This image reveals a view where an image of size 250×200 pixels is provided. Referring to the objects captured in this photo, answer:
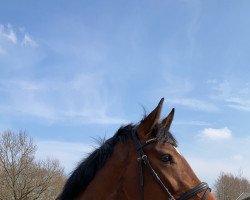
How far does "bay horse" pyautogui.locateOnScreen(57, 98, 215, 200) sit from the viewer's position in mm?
3777

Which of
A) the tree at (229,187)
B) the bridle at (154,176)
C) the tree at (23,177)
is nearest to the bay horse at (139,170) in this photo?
the bridle at (154,176)

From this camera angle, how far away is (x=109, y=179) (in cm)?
408

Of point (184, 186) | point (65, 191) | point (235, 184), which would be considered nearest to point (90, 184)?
point (65, 191)

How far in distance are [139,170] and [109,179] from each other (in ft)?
1.18

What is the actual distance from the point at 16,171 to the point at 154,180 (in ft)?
138

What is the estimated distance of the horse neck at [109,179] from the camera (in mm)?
4035

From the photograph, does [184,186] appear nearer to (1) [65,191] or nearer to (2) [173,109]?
(2) [173,109]

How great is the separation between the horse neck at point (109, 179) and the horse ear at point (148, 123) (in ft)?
0.84

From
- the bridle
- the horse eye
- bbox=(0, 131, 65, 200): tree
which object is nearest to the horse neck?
the bridle

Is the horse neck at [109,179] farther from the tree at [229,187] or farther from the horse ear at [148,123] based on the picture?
the tree at [229,187]

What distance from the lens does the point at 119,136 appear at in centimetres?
432

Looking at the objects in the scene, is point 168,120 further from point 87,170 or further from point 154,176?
point 87,170

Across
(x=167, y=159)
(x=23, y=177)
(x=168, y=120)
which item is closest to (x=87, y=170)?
(x=167, y=159)

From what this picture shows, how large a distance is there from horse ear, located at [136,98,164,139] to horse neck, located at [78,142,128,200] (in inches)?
10.1
